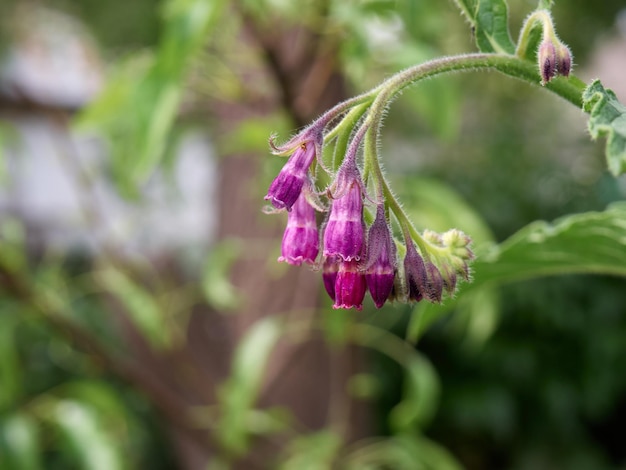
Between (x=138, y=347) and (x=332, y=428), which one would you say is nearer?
(x=332, y=428)

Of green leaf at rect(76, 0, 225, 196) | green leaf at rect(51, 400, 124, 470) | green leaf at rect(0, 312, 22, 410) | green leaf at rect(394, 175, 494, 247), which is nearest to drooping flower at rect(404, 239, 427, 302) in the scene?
green leaf at rect(76, 0, 225, 196)

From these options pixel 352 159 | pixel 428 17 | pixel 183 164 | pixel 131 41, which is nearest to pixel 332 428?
pixel 428 17

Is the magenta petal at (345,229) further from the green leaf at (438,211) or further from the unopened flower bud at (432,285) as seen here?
the green leaf at (438,211)

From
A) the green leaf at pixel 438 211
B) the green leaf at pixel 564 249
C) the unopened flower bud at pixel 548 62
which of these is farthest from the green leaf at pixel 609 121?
the green leaf at pixel 438 211

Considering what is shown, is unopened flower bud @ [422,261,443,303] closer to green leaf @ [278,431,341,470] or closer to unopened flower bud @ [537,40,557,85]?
unopened flower bud @ [537,40,557,85]

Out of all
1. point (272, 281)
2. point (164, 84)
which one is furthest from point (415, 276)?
point (272, 281)

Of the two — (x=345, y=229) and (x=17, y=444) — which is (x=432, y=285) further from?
(x=17, y=444)

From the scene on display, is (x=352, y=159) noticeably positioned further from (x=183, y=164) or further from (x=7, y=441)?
(x=183, y=164)
